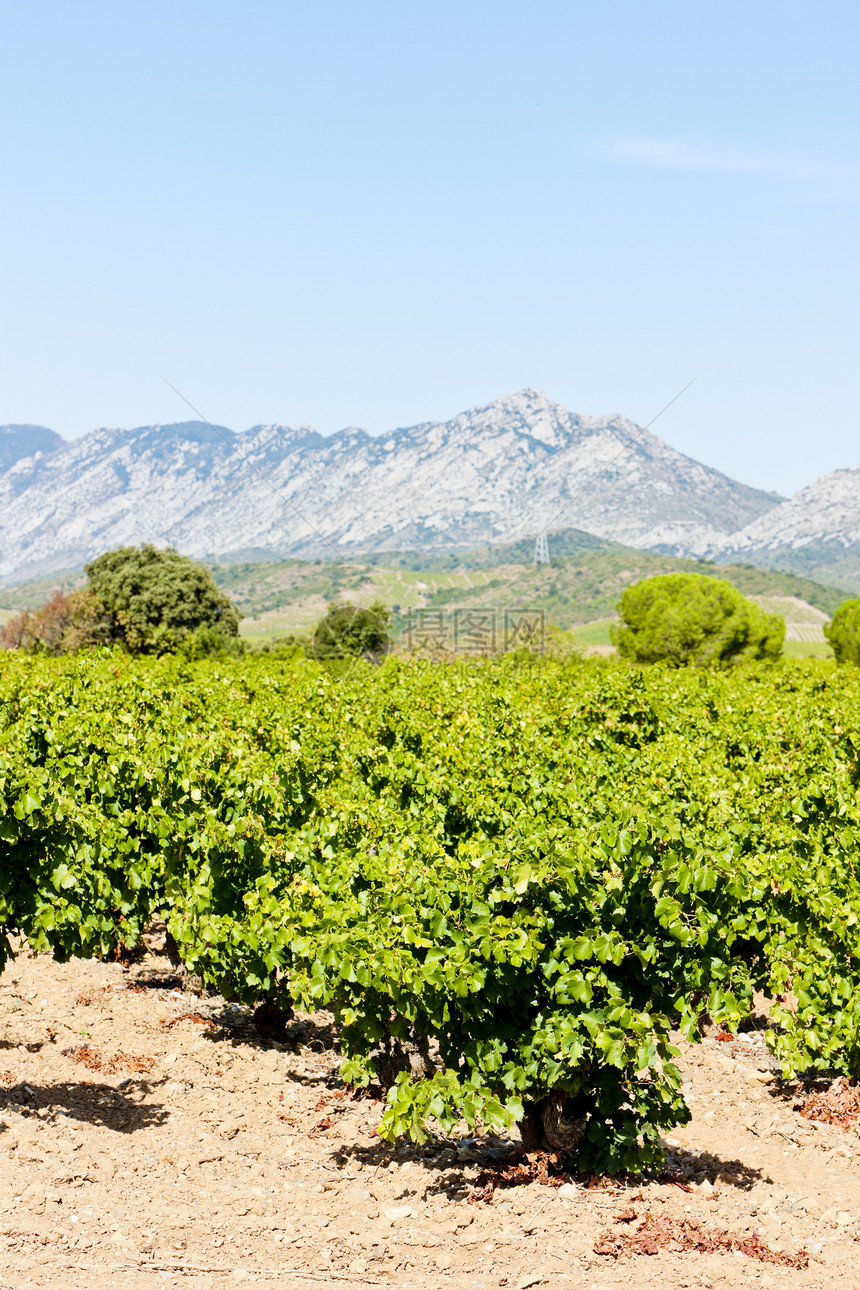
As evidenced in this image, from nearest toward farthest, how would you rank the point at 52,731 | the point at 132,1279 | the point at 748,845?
the point at 132,1279, the point at 748,845, the point at 52,731

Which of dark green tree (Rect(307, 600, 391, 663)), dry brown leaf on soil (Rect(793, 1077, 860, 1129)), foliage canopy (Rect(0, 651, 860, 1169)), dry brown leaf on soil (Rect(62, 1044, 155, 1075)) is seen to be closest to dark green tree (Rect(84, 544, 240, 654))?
dark green tree (Rect(307, 600, 391, 663))

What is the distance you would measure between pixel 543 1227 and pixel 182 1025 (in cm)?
498

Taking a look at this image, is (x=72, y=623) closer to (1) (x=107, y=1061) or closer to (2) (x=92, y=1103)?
(1) (x=107, y=1061)

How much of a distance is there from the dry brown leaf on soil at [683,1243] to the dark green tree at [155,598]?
194 feet

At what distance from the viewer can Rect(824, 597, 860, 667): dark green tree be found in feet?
210

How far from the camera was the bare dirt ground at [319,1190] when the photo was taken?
5.72 meters

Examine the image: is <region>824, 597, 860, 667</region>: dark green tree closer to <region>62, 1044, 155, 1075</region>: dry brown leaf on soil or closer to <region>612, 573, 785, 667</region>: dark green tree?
<region>612, 573, 785, 667</region>: dark green tree

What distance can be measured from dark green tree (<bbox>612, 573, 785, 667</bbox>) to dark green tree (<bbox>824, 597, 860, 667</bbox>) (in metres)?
5.42

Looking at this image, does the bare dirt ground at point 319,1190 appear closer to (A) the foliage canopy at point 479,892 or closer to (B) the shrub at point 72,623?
(A) the foliage canopy at point 479,892

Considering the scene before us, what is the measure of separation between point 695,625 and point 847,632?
45.0 feet

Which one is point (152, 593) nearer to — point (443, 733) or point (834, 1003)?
point (443, 733)

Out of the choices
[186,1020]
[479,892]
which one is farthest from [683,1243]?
[186,1020]

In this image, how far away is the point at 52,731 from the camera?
12.9m

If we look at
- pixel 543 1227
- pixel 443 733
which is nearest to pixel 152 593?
pixel 443 733
